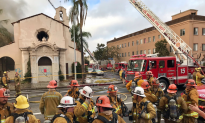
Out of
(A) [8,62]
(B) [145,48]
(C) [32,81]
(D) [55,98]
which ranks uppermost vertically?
(B) [145,48]

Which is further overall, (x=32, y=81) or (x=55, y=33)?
(x=55, y=33)

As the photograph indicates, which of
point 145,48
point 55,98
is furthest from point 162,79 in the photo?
point 145,48

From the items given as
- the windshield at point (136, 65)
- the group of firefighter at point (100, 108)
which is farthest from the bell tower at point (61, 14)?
the group of firefighter at point (100, 108)

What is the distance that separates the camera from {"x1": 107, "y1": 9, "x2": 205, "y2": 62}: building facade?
2380 cm

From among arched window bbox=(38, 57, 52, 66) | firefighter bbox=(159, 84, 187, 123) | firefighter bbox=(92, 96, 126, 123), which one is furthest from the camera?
arched window bbox=(38, 57, 52, 66)

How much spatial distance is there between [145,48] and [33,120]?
33361 millimetres

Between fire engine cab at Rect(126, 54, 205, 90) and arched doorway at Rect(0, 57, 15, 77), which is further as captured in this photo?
arched doorway at Rect(0, 57, 15, 77)

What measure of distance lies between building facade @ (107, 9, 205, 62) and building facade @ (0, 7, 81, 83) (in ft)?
55.2

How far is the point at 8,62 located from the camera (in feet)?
56.2

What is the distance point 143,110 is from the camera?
117 inches

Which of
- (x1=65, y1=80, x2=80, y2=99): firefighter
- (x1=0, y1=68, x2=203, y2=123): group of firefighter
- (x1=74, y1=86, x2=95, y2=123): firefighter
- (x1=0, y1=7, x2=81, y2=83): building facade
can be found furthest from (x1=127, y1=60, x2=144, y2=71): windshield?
(x1=0, y1=7, x2=81, y2=83): building facade

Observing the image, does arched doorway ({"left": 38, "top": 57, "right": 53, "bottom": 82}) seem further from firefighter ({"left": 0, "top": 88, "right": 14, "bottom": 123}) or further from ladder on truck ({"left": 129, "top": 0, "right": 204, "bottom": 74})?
firefighter ({"left": 0, "top": 88, "right": 14, "bottom": 123})

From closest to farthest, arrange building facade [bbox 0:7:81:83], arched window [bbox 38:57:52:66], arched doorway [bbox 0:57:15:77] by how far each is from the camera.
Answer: building facade [bbox 0:7:81:83] < arched window [bbox 38:57:52:66] < arched doorway [bbox 0:57:15:77]

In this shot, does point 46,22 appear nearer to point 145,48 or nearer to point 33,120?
point 33,120
